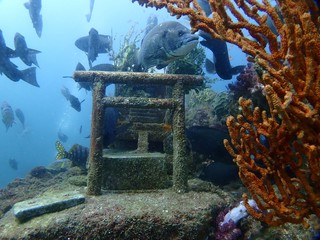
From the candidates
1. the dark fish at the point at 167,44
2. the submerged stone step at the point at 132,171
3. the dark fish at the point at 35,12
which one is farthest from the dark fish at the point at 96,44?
the submerged stone step at the point at 132,171

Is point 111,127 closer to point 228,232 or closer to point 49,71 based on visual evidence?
point 228,232

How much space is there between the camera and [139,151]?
16.7 feet

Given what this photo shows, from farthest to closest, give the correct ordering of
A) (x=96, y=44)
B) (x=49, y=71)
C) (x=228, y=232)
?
(x=49, y=71), (x=96, y=44), (x=228, y=232)

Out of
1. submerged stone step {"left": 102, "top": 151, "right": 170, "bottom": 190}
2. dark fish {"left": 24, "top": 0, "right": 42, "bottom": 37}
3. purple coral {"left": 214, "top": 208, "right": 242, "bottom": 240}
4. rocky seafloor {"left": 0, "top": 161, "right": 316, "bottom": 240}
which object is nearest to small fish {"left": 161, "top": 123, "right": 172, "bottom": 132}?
submerged stone step {"left": 102, "top": 151, "right": 170, "bottom": 190}

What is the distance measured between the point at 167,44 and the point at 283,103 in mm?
2453

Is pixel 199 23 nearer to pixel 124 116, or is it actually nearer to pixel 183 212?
pixel 183 212

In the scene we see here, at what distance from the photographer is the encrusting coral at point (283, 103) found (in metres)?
2.01

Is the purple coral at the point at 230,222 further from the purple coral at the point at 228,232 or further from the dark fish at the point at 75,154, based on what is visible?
the dark fish at the point at 75,154

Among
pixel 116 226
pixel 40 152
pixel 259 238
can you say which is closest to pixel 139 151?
pixel 116 226

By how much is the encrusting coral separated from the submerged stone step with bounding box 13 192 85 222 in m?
2.18

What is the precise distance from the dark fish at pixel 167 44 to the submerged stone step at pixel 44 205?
89.5 inches

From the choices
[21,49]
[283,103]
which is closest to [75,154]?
[21,49]

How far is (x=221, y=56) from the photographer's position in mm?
5695

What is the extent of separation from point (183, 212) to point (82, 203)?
128 centimetres
